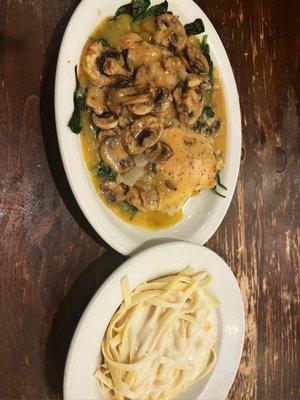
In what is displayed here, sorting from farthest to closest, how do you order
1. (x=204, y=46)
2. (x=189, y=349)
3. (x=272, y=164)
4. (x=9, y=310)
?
(x=272, y=164)
(x=204, y=46)
(x=189, y=349)
(x=9, y=310)

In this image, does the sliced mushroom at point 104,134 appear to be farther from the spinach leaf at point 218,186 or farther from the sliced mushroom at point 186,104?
the spinach leaf at point 218,186

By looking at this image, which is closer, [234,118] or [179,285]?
[179,285]

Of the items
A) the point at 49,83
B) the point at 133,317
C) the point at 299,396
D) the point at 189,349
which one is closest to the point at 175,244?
the point at 133,317

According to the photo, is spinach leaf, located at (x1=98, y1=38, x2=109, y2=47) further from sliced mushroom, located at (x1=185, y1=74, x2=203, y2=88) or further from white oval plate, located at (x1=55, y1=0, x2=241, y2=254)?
sliced mushroom, located at (x1=185, y1=74, x2=203, y2=88)

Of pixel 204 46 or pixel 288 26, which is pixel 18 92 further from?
pixel 288 26

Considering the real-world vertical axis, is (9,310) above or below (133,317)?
above

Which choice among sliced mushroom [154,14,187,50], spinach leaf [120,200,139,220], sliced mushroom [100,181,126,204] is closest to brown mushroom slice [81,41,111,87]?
sliced mushroom [154,14,187,50]

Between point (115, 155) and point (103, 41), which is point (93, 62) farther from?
point (115, 155)
